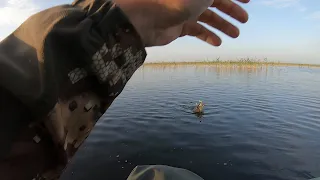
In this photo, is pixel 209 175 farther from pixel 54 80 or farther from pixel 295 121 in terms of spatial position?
pixel 295 121

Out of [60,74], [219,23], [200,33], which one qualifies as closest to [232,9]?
[219,23]

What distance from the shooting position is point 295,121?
47.1ft

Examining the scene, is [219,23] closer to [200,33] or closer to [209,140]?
[200,33]

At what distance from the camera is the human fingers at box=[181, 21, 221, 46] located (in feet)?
4.26

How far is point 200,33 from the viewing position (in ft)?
4.63

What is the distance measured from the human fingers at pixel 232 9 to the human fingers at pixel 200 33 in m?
0.14

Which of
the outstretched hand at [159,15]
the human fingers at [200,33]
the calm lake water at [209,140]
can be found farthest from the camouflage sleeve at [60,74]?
the calm lake water at [209,140]

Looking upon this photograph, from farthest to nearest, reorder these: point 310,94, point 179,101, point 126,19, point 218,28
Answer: point 310,94 < point 179,101 < point 218,28 < point 126,19

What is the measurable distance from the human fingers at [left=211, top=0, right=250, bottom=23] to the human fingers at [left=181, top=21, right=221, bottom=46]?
0.14 meters

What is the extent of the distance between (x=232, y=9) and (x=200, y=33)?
0.74ft

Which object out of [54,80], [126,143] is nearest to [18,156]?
[54,80]

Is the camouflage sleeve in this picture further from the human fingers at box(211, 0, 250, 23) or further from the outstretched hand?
the human fingers at box(211, 0, 250, 23)

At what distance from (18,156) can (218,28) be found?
1098mm

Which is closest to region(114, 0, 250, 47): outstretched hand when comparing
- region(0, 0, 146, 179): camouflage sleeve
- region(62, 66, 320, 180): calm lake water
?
region(0, 0, 146, 179): camouflage sleeve
